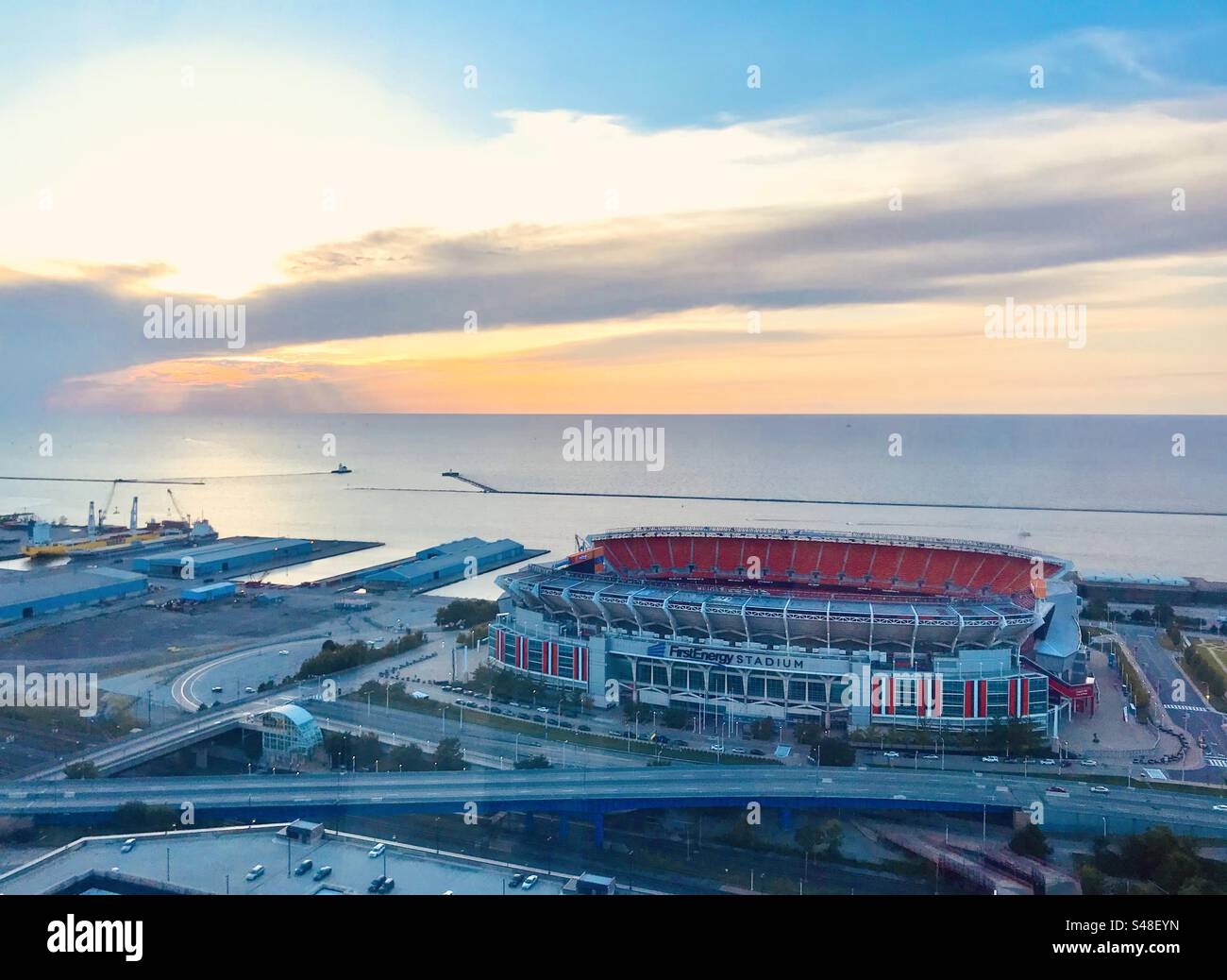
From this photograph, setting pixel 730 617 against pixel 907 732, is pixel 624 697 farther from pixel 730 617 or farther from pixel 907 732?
pixel 907 732

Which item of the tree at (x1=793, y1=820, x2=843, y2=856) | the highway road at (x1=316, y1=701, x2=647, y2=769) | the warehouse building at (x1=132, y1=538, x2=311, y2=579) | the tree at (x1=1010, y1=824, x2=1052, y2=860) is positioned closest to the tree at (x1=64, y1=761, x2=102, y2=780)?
the highway road at (x1=316, y1=701, x2=647, y2=769)

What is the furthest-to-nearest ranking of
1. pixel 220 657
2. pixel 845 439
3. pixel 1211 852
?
pixel 845 439
pixel 220 657
pixel 1211 852

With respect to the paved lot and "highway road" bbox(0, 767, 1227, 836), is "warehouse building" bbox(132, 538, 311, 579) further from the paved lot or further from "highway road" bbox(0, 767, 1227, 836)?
the paved lot

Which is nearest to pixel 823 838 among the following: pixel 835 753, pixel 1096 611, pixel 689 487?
pixel 835 753

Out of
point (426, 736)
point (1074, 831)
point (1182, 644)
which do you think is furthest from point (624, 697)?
point (1182, 644)

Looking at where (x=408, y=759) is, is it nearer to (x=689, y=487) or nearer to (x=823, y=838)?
(x=823, y=838)
